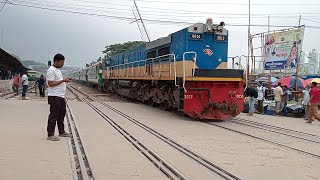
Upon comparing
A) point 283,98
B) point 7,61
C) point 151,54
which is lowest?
point 283,98

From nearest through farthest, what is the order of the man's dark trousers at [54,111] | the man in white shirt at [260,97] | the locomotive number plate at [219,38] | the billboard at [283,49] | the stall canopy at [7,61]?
the man's dark trousers at [54,111] < the locomotive number plate at [219,38] < the man in white shirt at [260,97] < the billboard at [283,49] < the stall canopy at [7,61]

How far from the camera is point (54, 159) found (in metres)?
5.98

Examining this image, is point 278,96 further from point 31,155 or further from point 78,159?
point 31,155

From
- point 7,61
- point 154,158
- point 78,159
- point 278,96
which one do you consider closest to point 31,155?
point 78,159

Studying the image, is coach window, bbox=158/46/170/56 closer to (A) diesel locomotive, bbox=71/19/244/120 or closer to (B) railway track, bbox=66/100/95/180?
(A) diesel locomotive, bbox=71/19/244/120

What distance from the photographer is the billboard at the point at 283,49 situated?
19.2 metres

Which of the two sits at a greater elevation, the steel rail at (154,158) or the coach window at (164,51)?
the coach window at (164,51)

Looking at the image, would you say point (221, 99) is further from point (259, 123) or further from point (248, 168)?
point (248, 168)

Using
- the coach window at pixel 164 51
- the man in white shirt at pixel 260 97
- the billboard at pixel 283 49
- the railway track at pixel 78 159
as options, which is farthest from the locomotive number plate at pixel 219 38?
the railway track at pixel 78 159

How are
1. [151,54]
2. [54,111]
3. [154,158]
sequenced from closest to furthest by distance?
1. [154,158]
2. [54,111]
3. [151,54]

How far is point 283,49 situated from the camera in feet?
66.4

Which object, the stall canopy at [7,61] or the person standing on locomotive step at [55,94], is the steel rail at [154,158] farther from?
the stall canopy at [7,61]

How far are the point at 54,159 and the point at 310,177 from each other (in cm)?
407

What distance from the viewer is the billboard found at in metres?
19.2
